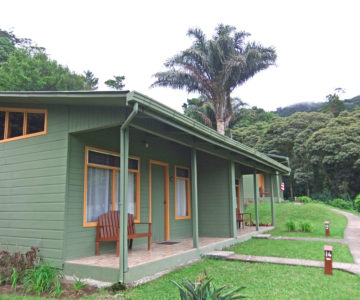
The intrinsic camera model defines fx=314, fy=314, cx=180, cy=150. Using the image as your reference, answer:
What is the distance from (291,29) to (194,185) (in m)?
11.9

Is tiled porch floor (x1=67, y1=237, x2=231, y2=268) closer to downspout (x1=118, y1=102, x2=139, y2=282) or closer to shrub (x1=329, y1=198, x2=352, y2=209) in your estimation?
downspout (x1=118, y1=102, x2=139, y2=282)

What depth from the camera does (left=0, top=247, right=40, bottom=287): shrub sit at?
4.96m

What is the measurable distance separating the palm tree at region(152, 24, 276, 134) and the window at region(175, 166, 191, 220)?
7771mm

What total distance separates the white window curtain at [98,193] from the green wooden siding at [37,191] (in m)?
0.61

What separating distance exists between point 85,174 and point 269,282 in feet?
11.9

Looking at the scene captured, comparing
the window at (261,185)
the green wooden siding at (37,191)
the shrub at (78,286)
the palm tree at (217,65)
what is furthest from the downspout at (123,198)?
the window at (261,185)

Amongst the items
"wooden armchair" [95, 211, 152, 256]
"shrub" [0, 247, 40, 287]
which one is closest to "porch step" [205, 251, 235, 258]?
"wooden armchair" [95, 211, 152, 256]

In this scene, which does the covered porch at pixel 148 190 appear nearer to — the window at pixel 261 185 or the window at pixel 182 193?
the window at pixel 182 193

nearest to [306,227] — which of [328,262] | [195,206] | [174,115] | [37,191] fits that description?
[195,206]

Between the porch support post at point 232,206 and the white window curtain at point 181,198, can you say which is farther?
the white window curtain at point 181,198

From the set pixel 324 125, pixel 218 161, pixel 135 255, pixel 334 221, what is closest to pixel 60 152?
pixel 135 255

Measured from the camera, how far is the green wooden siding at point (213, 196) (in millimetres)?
9062

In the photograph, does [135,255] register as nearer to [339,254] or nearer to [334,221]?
[339,254]

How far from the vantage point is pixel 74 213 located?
215 inches
